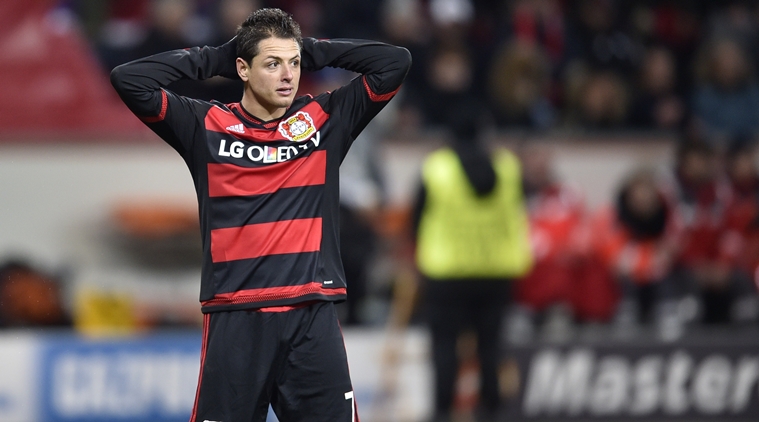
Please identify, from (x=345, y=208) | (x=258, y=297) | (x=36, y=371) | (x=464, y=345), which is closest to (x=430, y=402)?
(x=464, y=345)

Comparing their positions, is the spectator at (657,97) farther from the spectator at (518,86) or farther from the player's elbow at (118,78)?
the player's elbow at (118,78)

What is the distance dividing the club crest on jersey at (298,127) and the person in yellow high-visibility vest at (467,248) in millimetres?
4079

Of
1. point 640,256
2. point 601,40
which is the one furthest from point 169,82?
point 601,40

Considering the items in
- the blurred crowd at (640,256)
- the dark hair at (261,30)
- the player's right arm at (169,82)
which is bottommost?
the blurred crowd at (640,256)

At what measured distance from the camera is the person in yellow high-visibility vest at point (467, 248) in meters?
8.60

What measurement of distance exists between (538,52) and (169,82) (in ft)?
25.6

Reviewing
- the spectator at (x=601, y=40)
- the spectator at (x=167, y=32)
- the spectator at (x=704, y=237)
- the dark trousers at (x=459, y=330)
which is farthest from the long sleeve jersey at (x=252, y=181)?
the spectator at (x=601, y=40)

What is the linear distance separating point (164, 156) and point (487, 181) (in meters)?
3.44

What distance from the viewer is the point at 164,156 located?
10766 mm

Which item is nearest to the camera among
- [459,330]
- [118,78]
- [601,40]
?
[118,78]

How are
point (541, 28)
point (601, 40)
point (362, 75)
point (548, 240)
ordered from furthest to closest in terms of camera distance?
point (541, 28), point (601, 40), point (548, 240), point (362, 75)

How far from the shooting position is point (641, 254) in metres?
10.3

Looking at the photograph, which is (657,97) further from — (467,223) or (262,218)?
(262,218)

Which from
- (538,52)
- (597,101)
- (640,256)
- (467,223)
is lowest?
(640,256)
